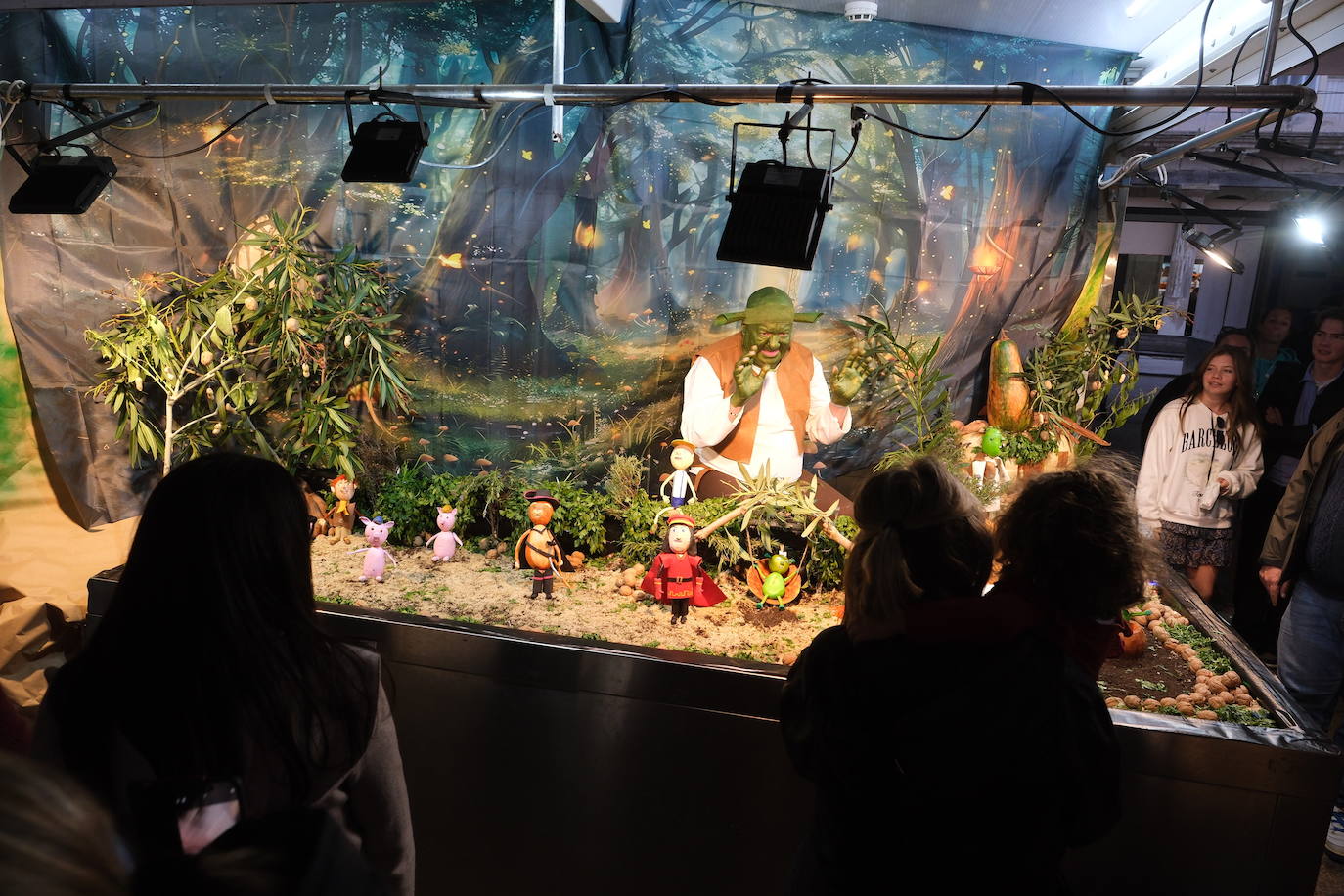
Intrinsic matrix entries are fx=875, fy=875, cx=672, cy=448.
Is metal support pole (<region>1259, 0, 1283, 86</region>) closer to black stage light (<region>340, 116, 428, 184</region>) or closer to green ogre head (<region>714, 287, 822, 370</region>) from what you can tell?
green ogre head (<region>714, 287, 822, 370</region>)

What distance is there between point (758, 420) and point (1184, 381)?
2107 mm

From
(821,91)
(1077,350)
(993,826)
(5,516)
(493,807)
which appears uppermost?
(821,91)

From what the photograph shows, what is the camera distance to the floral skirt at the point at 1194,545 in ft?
13.3

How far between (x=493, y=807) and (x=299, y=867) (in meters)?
2.04

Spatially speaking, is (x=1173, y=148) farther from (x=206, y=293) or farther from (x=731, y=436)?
(x=206, y=293)

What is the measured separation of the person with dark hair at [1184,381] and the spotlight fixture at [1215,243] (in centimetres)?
58

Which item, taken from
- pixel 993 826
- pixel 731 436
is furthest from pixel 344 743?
pixel 731 436

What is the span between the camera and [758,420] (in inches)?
156

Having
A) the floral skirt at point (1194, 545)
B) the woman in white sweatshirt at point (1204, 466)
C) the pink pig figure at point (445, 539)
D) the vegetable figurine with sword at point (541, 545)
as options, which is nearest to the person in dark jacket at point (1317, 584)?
the woman in white sweatshirt at point (1204, 466)

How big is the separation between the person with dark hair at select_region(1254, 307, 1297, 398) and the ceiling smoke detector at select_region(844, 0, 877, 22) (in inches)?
108

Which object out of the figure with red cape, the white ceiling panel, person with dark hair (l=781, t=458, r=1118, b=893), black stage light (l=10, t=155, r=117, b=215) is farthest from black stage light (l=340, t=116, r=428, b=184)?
person with dark hair (l=781, t=458, r=1118, b=893)

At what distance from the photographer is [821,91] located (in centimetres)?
276

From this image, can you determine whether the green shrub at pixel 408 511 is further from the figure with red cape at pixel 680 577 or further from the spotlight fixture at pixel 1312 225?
the spotlight fixture at pixel 1312 225

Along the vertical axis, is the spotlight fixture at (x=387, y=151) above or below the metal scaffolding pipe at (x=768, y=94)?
below
